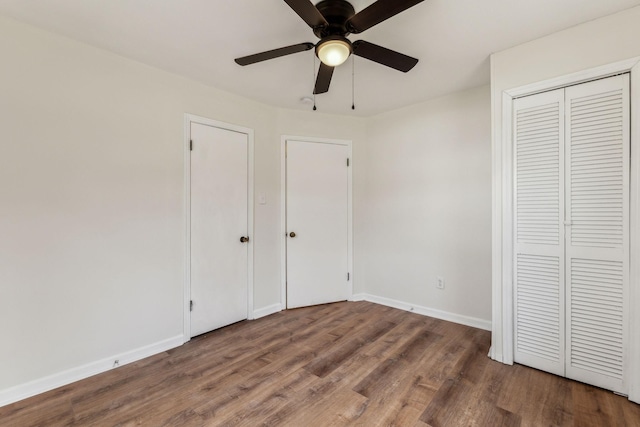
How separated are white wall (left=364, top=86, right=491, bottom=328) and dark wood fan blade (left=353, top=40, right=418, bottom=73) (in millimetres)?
1422

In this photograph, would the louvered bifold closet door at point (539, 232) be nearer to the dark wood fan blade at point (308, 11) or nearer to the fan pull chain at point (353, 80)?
the fan pull chain at point (353, 80)

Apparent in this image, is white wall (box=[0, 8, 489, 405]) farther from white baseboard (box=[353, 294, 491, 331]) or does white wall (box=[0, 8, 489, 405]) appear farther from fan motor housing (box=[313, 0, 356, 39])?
fan motor housing (box=[313, 0, 356, 39])

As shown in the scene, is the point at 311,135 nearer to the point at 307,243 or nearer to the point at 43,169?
the point at 307,243

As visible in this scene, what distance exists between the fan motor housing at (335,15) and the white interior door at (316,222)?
6.04ft

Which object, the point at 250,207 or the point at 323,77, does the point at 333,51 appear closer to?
the point at 323,77

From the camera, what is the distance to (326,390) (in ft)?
6.12

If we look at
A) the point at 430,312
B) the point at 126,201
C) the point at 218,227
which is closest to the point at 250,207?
the point at 218,227

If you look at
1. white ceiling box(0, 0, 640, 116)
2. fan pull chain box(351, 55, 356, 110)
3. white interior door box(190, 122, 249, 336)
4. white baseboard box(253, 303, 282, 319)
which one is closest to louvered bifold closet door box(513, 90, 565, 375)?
white ceiling box(0, 0, 640, 116)

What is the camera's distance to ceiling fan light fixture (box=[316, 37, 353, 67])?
5.23 ft

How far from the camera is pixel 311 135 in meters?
3.51

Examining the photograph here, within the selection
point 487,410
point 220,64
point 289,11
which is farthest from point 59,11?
point 487,410

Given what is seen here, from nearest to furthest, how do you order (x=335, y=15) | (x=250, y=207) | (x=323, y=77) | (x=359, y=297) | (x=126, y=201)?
(x=335, y=15) < (x=323, y=77) < (x=126, y=201) < (x=250, y=207) < (x=359, y=297)

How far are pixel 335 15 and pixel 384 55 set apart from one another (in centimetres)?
38

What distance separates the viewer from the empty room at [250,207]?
1.73m
